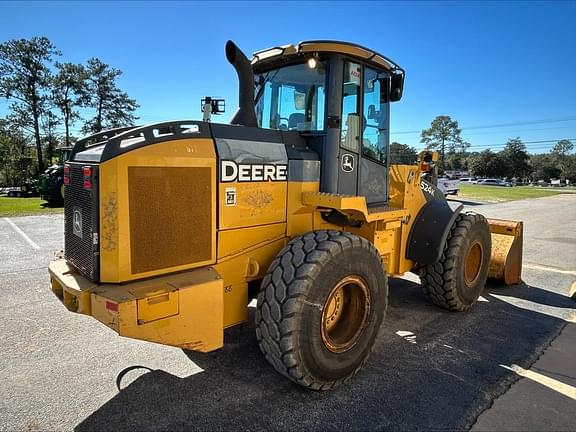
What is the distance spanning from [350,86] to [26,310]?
4.60 m

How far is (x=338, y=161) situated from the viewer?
3861mm

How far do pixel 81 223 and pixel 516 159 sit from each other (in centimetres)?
10043

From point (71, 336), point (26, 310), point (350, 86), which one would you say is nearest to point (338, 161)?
point (350, 86)

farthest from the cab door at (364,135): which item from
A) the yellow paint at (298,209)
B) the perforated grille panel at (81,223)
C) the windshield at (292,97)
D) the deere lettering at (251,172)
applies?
the perforated grille panel at (81,223)

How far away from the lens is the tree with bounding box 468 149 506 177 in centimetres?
8700

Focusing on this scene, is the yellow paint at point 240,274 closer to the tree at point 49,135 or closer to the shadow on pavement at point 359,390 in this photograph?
the shadow on pavement at point 359,390

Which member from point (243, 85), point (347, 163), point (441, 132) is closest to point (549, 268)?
point (347, 163)

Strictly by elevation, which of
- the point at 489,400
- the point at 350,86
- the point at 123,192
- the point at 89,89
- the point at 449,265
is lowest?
the point at 489,400

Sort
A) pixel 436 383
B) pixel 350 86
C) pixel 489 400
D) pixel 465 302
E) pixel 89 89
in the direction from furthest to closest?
1. pixel 89 89
2. pixel 465 302
3. pixel 350 86
4. pixel 436 383
5. pixel 489 400

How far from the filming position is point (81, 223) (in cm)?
301

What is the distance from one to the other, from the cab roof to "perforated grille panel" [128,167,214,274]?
60.9 inches

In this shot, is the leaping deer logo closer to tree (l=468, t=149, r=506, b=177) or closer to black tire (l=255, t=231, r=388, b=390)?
black tire (l=255, t=231, r=388, b=390)

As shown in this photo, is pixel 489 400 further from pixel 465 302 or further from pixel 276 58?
pixel 276 58

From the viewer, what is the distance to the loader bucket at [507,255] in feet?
20.7
